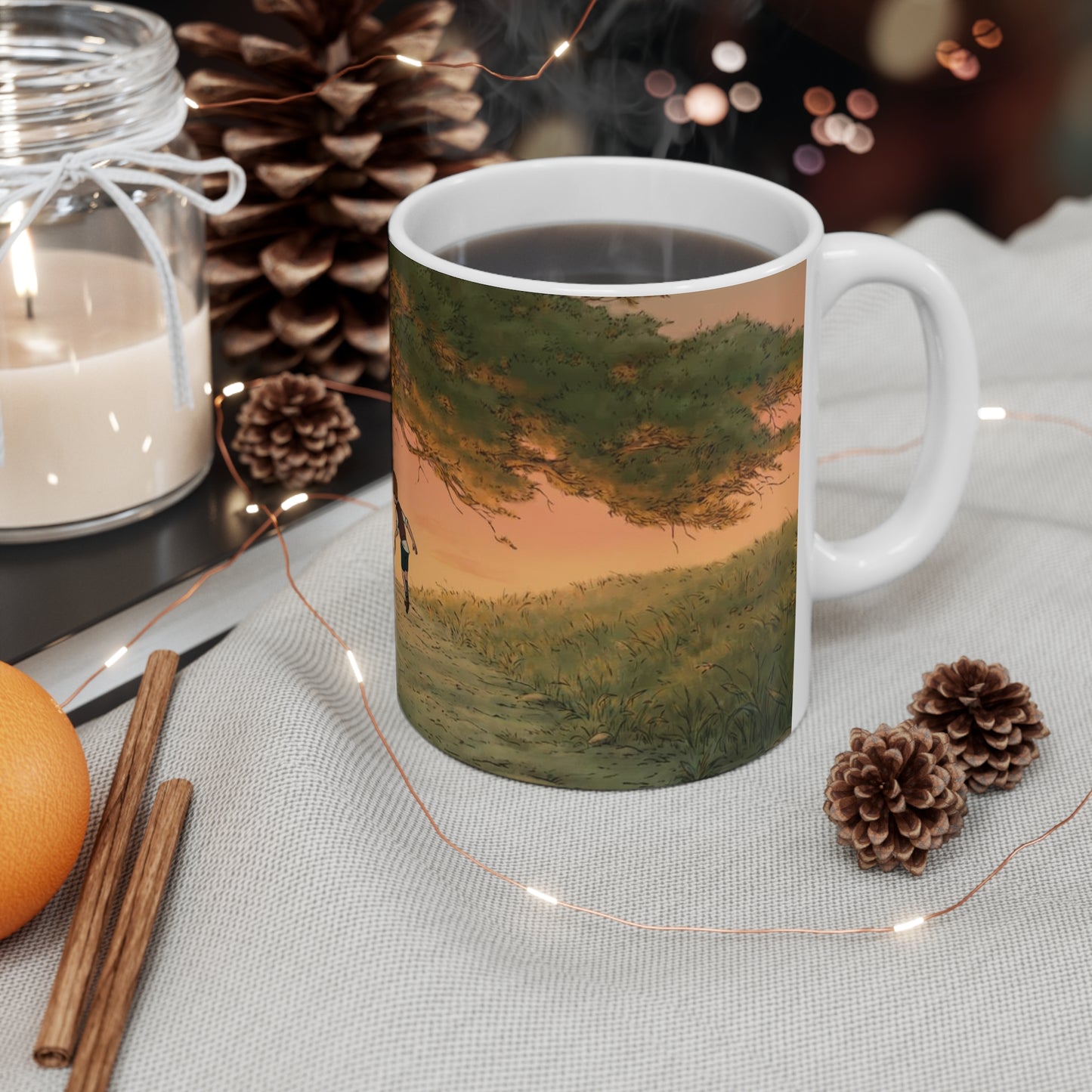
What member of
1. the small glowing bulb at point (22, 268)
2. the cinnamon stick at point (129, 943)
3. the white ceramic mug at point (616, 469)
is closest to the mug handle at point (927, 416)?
the white ceramic mug at point (616, 469)

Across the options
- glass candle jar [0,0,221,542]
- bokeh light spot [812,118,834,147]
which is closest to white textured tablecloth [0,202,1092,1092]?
glass candle jar [0,0,221,542]

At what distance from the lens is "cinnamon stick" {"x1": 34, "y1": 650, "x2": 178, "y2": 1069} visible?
413mm

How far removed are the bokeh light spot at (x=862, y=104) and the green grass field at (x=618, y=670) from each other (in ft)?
2.29

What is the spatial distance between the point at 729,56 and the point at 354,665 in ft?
2.09

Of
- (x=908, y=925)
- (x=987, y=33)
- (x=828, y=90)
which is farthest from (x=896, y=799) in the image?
(x=987, y=33)

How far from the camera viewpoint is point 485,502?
1.58 ft

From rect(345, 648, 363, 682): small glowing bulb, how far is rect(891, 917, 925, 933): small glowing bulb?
254mm

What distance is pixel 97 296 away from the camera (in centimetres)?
68

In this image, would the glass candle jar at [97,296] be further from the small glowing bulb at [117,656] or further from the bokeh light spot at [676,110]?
the bokeh light spot at [676,110]

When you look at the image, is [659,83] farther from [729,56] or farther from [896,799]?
[896,799]

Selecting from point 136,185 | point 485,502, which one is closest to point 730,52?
point 136,185

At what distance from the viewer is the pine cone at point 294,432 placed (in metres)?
0.74

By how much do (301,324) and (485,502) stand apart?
1.20 feet

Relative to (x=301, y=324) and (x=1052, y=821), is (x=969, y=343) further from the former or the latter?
(x=301, y=324)
